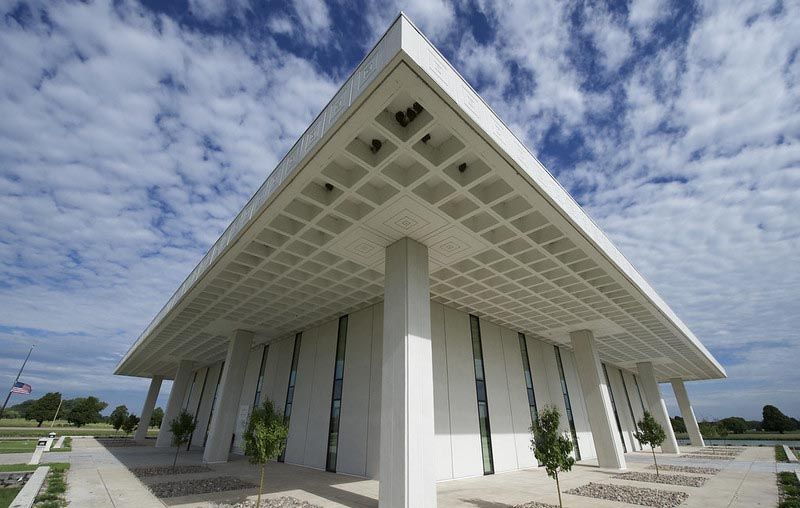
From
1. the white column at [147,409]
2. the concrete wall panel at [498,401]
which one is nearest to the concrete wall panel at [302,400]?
the concrete wall panel at [498,401]

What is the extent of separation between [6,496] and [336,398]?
11.9 metres

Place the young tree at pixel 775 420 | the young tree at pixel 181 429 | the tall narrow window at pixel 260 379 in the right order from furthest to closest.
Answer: the young tree at pixel 775 420 < the tall narrow window at pixel 260 379 < the young tree at pixel 181 429

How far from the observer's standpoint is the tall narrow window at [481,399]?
1769 cm

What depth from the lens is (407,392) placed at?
9.70 meters

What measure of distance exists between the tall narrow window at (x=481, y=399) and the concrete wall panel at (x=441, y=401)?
104 inches

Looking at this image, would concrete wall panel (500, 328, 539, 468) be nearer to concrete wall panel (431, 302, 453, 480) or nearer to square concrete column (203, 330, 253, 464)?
concrete wall panel (431, 302, 453, 480)

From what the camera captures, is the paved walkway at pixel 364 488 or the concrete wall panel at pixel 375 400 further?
the concrete wall panel at pixel 375 400

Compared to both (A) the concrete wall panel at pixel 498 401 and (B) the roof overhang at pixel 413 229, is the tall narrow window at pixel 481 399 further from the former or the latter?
(B) the roof overhang at pixel 413 229

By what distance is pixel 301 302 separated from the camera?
18.5m

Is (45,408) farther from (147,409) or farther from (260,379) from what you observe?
(260,379)

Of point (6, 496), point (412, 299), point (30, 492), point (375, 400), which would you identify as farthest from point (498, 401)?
point (6, 496)

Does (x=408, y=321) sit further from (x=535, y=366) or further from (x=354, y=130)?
(x=535, y=366)

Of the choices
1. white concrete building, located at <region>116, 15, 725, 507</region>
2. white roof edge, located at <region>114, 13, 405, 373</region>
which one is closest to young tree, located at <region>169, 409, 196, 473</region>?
white concrete building, located at <region>116, 15, 725, 507</region>

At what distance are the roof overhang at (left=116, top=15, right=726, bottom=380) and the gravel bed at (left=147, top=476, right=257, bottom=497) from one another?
26.2 ft
